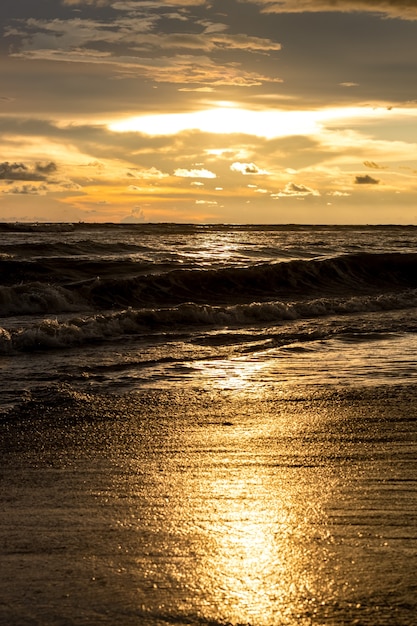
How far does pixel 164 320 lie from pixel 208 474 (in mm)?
8668

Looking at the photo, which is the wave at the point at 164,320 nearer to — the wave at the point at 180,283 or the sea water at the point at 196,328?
the sea water at the point at 196,328

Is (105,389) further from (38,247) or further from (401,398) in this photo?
(38,247)

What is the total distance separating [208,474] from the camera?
5.24 metres

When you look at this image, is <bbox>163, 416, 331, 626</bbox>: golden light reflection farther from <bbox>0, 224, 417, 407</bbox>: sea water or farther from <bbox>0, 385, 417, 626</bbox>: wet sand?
<bbox>0, 224, 417, 407</bbox>: sea water

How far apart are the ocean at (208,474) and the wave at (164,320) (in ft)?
0.20

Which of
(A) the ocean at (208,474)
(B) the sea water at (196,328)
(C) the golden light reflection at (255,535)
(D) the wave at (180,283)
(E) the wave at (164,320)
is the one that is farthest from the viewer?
(D) the wave at (180,283)

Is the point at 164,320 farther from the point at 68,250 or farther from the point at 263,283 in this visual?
the point at 68,250

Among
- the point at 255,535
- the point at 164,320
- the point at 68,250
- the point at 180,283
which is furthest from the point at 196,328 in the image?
the point at 68,250

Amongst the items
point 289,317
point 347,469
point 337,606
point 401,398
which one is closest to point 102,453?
point 347,469

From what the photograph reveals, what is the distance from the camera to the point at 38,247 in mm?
31766

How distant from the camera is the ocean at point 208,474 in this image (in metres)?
3.47

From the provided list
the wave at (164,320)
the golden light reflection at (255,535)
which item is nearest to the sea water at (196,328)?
the wave at (164,320)

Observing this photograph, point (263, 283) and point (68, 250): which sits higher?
point (68, 250)

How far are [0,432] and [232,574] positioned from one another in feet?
11.1
